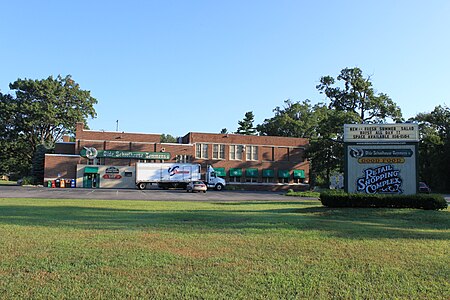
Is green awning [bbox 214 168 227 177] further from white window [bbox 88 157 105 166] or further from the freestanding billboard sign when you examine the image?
the freestanding billboard sign

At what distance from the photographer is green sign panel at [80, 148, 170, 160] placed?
5516 centimetres

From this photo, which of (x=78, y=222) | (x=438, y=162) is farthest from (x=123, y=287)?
(x=438, y=162)

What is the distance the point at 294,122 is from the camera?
79.7m

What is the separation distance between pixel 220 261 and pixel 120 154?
51.9 m

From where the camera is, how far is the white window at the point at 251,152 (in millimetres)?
63906

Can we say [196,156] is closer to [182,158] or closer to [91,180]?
[182,158]

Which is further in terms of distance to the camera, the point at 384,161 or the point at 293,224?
the point at 384,161

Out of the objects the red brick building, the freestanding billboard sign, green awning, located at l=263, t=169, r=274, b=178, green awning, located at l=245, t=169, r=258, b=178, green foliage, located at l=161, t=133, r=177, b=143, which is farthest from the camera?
green foliage, located at l=161, t=133, r=177, b=143

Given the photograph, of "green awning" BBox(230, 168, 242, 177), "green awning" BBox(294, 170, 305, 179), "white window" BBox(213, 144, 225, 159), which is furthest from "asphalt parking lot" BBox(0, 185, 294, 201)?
"green awning" BBox(294, 170, 305, 179)

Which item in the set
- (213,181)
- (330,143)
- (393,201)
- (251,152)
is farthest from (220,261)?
(330,143)

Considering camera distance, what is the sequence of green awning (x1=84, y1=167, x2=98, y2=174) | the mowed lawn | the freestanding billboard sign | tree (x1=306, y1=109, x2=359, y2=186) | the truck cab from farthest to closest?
tree (x1=306, y1=109, x2=359, y2=186)
the truck cab
green awning (x1=84, y1=167, x2=98, y2=174)
the freestanding billboard sign
the mowed lawn

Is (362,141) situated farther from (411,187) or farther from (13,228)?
(13,228)

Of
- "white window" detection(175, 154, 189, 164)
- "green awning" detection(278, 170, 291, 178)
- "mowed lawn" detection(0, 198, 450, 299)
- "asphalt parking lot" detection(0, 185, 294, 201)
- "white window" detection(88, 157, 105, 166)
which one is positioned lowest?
"asphalt parking lot" detection(0, 185, 294, 201)

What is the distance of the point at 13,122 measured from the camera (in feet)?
222
